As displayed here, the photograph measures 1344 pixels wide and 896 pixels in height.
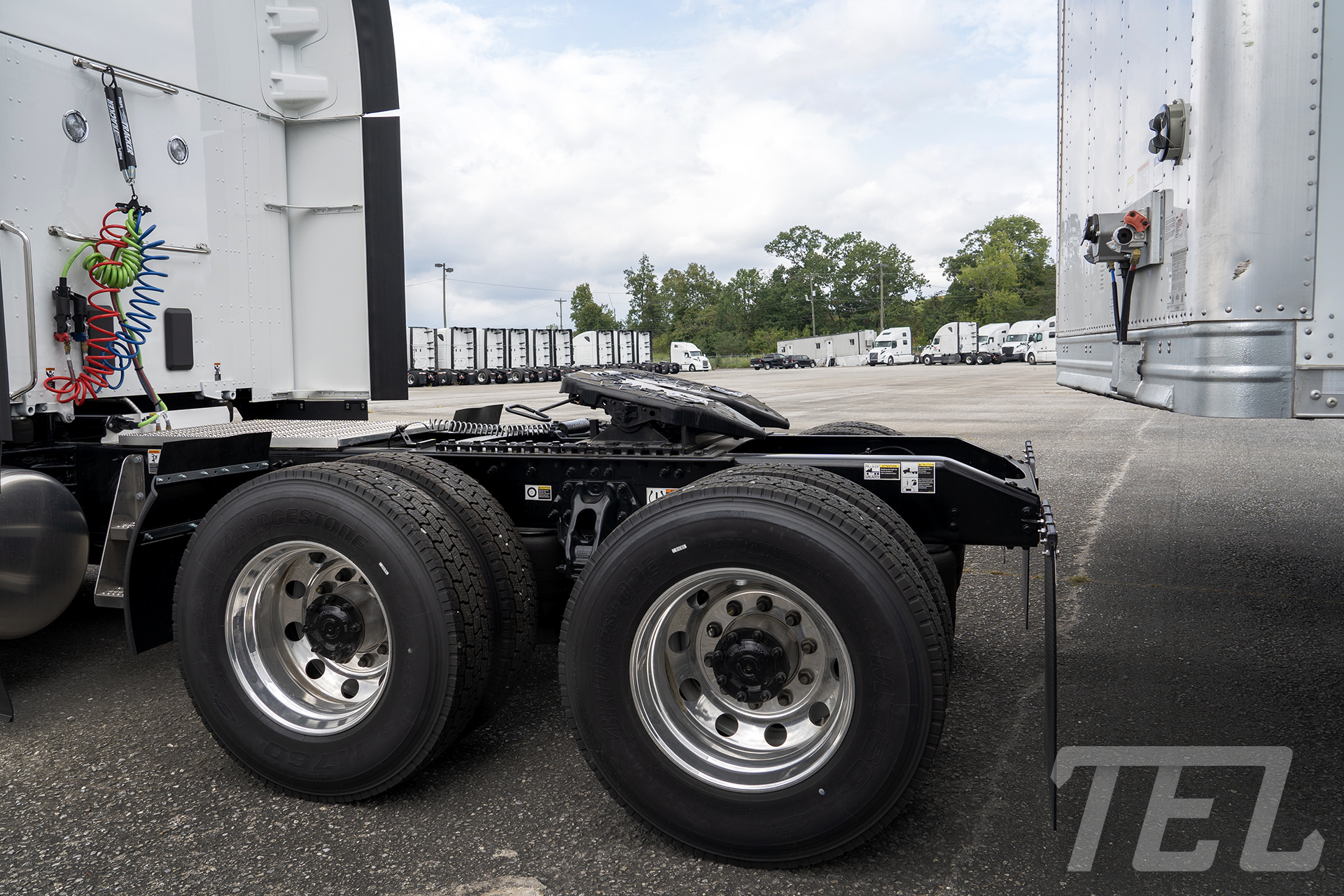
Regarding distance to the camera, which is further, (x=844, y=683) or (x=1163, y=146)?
(x=1163, y=146)

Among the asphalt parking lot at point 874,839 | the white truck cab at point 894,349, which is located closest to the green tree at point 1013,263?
the white truck cab at point 894,349

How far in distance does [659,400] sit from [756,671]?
3.57 feet

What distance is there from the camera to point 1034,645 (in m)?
4.20

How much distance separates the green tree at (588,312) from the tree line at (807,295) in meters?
0.11

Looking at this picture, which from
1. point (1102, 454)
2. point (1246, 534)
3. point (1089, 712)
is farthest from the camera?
point (1102, 454)

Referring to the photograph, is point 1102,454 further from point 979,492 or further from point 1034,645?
point 979,492

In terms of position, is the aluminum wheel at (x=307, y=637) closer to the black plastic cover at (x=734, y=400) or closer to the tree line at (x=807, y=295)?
the black plastic cover at (x=734, y=400)

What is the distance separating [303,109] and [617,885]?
13.8 feet

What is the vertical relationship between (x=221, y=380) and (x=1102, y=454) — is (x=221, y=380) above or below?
above

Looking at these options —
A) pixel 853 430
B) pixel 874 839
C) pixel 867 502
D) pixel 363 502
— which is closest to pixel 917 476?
pixel 867 502

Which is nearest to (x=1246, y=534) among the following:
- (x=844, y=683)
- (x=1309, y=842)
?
(x=1309, y=842)

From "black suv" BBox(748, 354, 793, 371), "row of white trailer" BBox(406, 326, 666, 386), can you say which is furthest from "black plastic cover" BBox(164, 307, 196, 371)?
"black suv" BBox(748, 354, 793, 371)

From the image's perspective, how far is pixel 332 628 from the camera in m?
2.96

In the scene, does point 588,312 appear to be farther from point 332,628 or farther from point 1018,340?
point 332,628
